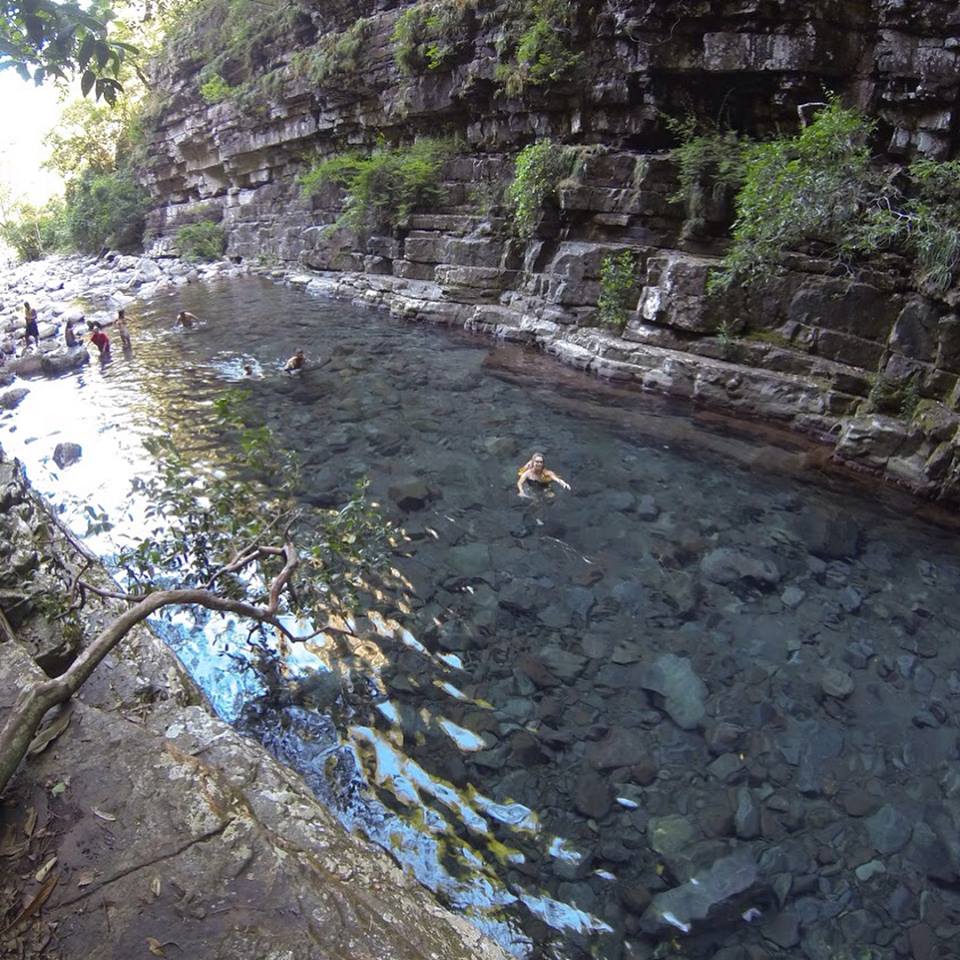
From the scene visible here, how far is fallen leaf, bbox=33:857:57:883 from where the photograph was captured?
8.09 ft

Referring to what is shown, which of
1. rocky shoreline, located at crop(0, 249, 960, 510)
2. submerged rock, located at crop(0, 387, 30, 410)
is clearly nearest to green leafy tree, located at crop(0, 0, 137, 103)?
rocky shoreline, located at crop(0, 249, 960, 510)

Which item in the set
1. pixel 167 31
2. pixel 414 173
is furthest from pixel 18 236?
pixel 414 173

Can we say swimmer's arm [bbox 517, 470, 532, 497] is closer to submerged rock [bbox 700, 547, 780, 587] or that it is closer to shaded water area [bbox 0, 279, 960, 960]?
shaded water area [bbox 0, 279, 960, 960]

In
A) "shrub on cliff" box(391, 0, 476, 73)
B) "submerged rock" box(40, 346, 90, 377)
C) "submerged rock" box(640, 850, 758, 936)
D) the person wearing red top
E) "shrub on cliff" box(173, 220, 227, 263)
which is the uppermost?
"shrub on cliff" box(391, 0, 476, 73)

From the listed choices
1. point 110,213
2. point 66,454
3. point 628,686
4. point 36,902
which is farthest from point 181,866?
point 110,213

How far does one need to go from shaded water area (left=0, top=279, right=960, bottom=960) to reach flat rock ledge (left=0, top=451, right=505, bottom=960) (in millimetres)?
1021

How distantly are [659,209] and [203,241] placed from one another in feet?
72.7

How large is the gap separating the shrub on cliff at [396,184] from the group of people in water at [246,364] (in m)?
5.70

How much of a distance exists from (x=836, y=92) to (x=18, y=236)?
4468cm

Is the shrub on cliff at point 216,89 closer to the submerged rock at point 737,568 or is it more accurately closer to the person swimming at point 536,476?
the person swimming at point 536,476

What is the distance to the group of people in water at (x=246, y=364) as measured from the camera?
816cm

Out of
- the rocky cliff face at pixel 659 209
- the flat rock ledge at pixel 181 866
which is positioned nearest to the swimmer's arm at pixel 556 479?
the rocky cliff face at pixel 659 209

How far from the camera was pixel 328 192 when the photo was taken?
74.2 ft

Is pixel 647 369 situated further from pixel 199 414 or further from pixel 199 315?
pixel 199 315
